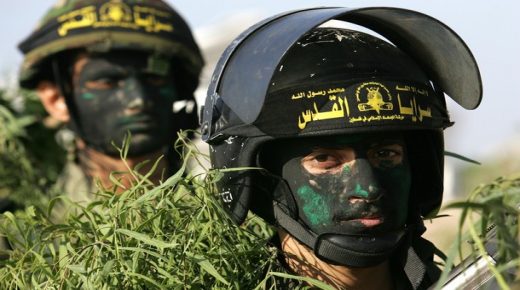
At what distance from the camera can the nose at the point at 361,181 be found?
365cm

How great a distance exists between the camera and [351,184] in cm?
367

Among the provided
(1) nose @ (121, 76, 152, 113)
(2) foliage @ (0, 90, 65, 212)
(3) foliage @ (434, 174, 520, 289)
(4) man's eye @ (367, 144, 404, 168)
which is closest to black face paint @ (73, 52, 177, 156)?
(1) nose @ (121, 76, 152, 113)

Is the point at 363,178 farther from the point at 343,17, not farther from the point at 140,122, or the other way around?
the point at 140,122

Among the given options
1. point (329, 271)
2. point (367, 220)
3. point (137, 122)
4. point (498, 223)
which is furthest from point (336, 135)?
point (137, 122)

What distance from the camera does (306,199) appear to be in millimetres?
3742

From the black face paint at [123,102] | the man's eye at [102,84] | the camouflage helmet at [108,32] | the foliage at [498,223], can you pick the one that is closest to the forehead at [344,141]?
the foliage at [498,223]

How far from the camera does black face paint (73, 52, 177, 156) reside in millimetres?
6398

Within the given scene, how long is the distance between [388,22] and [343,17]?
0.14m

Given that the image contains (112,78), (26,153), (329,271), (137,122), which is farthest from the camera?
(26,153)

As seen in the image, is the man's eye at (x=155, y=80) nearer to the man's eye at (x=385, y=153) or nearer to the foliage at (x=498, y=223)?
the man's eye at (x=385, y=153)

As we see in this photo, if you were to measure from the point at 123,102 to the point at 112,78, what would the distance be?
179 mm

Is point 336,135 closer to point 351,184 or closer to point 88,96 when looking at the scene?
point 351,184

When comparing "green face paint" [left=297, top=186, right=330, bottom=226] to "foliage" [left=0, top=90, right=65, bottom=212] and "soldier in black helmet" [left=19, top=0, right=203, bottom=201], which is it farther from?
"foliage" [left=0, top=90, right=65, bottom=212]

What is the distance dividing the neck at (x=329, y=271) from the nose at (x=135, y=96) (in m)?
2.65
